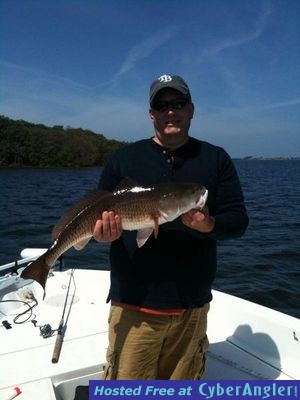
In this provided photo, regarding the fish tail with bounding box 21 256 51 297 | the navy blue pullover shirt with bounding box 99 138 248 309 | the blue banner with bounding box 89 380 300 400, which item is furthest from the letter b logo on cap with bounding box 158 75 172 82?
the blue banner with bounding box 89 380 300 400

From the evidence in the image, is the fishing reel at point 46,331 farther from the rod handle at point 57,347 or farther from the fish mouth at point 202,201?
the fish mouth at point 202,201

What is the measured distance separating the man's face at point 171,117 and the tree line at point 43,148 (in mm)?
87897

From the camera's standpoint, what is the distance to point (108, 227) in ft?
10.5

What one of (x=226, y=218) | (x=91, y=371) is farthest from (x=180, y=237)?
(x=91, y=371)

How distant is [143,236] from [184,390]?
3.87ft

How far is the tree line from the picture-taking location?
88.8m

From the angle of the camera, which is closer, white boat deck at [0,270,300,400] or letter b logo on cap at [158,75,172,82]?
letter b logo on cap at [158,75,172,82]

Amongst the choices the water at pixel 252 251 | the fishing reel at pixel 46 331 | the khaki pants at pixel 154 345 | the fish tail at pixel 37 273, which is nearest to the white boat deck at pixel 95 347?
the fishing reel at pixel 46 331

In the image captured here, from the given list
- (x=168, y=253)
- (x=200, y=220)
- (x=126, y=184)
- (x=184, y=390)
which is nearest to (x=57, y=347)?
(x=184, y=390)

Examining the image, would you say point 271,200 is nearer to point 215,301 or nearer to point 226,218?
point 215,301

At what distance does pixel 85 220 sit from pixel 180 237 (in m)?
0.79

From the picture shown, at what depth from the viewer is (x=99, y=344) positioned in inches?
187

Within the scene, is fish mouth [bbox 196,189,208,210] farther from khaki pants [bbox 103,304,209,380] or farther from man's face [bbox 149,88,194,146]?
khaki pants [bbox 103,304,209,380]

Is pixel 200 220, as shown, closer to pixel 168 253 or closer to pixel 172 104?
pixel 168 253
